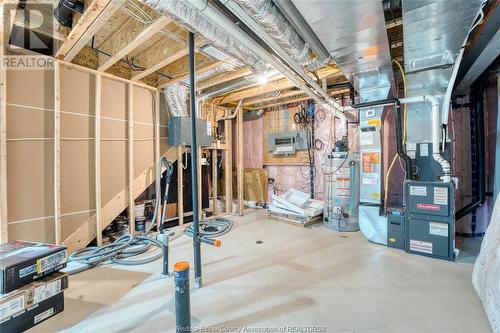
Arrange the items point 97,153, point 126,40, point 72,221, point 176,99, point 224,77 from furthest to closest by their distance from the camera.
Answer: point 176,99 < point 224,77 < point 97,153 < point 72,221 < point 126,40

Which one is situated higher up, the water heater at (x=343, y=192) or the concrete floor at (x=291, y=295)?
the water heater at (x=343, y=192)

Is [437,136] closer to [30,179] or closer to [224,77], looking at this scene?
[224,77]

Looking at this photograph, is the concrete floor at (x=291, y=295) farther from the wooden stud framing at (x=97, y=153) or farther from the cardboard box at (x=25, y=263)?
the wooden stud framing at (x=97, y=153)

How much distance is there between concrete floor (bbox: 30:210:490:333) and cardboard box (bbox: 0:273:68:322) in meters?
0.20

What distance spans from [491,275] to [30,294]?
11.2 ft

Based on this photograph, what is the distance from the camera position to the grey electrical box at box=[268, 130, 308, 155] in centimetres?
526

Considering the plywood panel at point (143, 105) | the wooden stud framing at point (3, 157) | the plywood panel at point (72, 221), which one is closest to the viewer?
the wooden stud framing at point (3, 157)

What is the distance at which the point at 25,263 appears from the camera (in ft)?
5.67

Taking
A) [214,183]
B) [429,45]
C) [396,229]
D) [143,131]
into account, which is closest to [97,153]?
[143,131]

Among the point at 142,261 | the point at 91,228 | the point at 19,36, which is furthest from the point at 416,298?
the point at 19,36

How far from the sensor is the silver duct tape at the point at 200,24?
5.67 feet

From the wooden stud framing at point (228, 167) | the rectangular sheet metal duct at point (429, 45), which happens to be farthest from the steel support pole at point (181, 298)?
the wooden stud framing at point (228, 167)

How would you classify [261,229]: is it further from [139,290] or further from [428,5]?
[428,5]

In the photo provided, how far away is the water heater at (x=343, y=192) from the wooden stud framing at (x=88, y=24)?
3.60 metres
